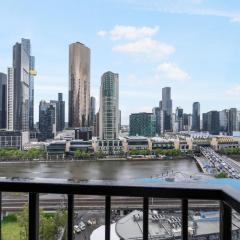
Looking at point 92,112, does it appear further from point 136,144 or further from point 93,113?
point 136,144

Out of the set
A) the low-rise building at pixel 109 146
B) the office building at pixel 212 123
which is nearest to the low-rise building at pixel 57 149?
the low-rise building at pixel 109 146

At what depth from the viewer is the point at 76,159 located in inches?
583

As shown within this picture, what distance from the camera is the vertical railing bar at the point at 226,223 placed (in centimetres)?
37

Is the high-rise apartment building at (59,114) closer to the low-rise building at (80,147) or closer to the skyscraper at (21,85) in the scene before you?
the skyscraper at (21,85)

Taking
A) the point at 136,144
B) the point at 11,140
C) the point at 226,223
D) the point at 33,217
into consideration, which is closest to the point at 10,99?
the point at 11,140

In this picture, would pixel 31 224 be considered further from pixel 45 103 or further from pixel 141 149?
pixel 45 103

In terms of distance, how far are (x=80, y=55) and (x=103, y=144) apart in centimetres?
1118

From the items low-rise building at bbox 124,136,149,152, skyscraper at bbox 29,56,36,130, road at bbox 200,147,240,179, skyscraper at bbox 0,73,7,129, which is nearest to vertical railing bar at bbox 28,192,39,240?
road at bbox 200,147,240,179

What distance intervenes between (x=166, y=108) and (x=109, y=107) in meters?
12.1

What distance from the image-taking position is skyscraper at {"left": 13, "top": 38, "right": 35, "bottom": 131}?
2147 cm

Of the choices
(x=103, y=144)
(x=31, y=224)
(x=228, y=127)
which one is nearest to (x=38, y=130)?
(x=103, y=144)

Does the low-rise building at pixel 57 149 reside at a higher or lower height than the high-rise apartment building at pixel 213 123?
lower

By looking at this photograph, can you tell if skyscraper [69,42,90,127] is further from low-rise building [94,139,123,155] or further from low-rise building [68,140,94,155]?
low-rise building [68,140,94,155]

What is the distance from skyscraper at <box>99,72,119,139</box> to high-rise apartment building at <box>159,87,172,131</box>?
8900 millimetres
